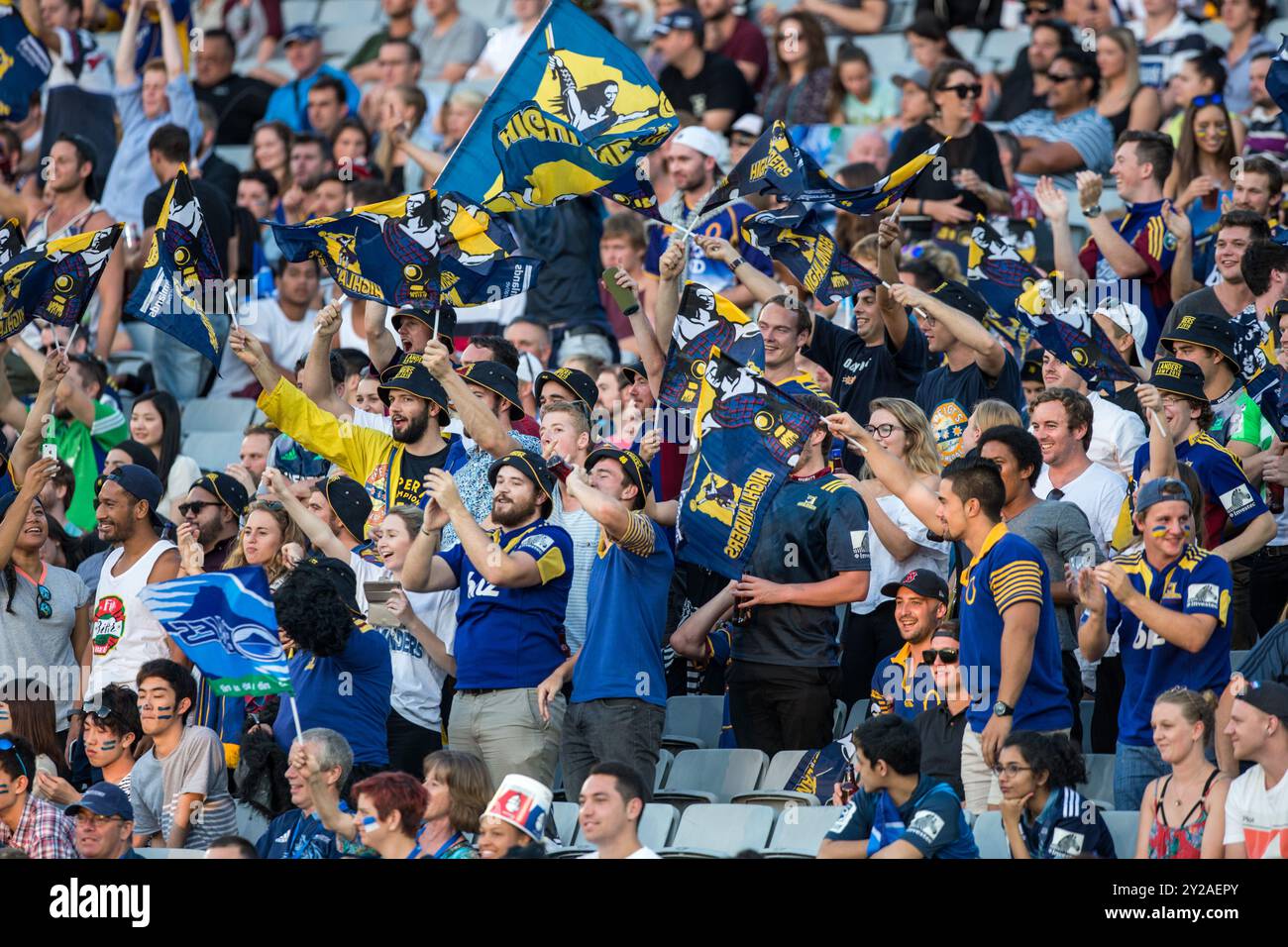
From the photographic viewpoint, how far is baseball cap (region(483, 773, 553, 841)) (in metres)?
7.50

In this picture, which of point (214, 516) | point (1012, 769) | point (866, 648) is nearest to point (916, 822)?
point (1012, 769)

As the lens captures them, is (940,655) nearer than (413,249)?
Yes

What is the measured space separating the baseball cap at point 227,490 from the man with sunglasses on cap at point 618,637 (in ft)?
6.21

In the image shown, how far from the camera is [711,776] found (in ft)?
30.4

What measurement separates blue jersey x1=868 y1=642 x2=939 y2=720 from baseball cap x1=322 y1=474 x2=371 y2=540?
2.51 m

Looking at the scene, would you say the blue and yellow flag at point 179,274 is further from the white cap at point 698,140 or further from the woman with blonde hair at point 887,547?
the white cap at point 698,140

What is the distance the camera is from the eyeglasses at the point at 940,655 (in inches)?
338

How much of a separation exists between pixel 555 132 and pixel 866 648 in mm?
2835

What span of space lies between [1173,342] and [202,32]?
9.92 metres

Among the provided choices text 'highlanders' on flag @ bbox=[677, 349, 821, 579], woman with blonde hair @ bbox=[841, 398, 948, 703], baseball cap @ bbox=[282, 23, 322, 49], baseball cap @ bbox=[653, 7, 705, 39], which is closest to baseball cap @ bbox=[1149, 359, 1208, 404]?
woman with blonde hair @ bbox=[841, 398, 948, 703]

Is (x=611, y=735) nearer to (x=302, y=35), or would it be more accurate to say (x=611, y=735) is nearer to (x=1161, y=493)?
(x=1161, y=493)

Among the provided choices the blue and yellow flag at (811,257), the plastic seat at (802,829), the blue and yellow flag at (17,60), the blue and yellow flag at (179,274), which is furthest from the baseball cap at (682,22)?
the plastic seat at (802,829)

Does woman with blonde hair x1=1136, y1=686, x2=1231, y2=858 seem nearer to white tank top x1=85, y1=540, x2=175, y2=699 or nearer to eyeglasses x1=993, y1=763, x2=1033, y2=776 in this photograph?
eyeglasses x1=993, y1=763, x2=1033, y2=776
